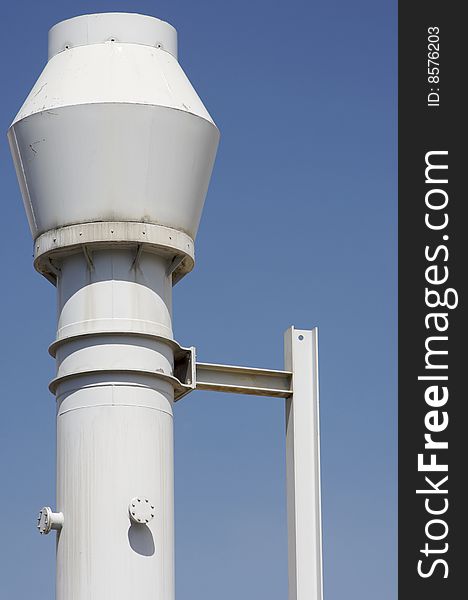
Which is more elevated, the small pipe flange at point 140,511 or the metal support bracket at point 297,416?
the metal support bracket at point 297,416

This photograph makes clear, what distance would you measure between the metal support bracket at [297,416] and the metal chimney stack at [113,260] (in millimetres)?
1068

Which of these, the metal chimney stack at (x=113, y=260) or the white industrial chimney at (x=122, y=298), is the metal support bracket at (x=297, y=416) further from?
the metal chimney stack at (x=113, y=260)

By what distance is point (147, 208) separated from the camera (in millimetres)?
31609

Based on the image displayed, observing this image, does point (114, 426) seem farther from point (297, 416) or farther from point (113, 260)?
point (297, 416)

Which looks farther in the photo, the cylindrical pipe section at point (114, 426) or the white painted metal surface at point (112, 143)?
the white painted metal surface at point (112, 143)

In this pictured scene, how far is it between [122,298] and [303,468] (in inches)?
194

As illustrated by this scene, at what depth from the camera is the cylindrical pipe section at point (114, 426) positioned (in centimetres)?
2997

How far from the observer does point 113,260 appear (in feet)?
103

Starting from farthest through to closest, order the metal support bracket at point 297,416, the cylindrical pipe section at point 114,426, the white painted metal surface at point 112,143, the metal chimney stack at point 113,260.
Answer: the metal support bracket at point 297,416
the white painted metal surface at point 112,143
the metal chimney stack at point 113,260
the cylindrical pipe section at point 114,426

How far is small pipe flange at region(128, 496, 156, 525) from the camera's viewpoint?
1180 inches

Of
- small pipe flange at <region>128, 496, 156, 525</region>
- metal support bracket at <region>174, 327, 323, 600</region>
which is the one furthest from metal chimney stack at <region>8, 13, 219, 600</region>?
metal support bracket at <region>174, 327, 323, 600</region>

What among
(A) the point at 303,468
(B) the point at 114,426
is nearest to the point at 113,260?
(B) the point at 114,426

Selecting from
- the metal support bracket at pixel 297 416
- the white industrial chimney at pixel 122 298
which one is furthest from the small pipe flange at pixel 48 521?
the metal support bracket at pixel 297 416

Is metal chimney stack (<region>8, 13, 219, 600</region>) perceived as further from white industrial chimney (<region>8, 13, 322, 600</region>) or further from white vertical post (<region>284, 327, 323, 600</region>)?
white vertical post (<region>284, 327, 323, 600</region>)
